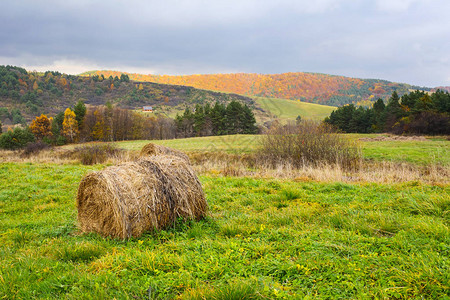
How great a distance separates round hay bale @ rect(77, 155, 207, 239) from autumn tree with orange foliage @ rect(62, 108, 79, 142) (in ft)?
203

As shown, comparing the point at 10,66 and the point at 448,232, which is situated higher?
the point at 10,66

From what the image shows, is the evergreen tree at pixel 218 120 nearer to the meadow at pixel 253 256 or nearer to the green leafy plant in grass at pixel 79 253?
the meadow at pixel 253 256

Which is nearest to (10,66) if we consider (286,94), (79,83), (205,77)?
(79,83)

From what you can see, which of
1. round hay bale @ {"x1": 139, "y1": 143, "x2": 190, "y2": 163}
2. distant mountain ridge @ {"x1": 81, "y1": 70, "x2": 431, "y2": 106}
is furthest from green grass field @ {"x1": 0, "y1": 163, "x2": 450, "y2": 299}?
distant mountain ridge @ {"x1": 81, "y1": 70, "x2": 431, "y2": 106}

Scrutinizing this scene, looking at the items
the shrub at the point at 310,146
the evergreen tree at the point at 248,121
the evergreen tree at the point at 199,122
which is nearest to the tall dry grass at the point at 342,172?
the shrub at the point at 310,146

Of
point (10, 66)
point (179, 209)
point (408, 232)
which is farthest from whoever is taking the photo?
point (10, 66)

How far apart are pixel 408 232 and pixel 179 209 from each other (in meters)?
4.01

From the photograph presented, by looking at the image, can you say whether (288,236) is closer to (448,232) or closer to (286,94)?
(448,232)

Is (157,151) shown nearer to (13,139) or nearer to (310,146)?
(310,146)

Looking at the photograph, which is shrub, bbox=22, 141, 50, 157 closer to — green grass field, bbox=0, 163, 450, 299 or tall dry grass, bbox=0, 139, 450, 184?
tall dry grass, bbox=0, 139, 450, 184

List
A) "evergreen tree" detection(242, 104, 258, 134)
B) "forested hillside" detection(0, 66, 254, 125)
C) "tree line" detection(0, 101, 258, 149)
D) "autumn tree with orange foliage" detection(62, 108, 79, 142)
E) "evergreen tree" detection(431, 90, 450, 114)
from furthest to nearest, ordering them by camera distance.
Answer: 1. "forested hillside" detection(0, 66, 254, 125)
2. "evergreen tree" detection(242, 104, 258, 134)
3. "tree line" detection(0, 101, 258, 149)
4. "autumn tree with orange foliage" detection(62, 108, 79, 142)
5. "evergreen tree" detection(431, 90, 450, 114)

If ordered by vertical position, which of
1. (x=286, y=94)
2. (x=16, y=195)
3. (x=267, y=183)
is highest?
(x=286, y=94)

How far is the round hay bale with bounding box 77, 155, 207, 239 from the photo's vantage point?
15.1ft

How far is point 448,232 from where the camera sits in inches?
146
